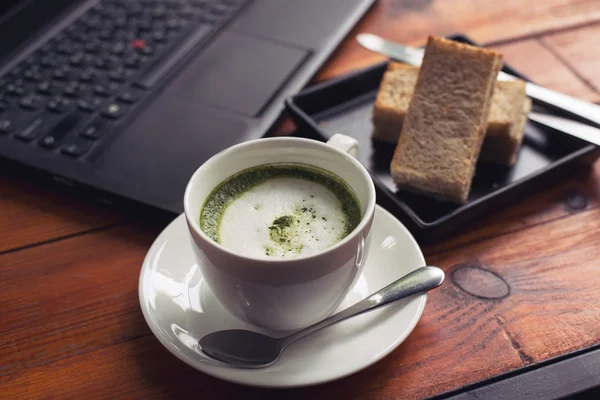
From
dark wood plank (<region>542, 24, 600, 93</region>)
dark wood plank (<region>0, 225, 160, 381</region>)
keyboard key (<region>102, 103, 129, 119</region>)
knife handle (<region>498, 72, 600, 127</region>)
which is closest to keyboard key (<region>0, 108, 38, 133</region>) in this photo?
keyboard key (<region>102, 103, 129, 119</region>)

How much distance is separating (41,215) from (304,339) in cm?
44

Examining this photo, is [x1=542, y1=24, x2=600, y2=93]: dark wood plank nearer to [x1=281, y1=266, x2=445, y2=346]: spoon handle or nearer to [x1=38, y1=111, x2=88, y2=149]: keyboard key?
[x1=281, y1=266, x2=445, y2=346]: spoon handle

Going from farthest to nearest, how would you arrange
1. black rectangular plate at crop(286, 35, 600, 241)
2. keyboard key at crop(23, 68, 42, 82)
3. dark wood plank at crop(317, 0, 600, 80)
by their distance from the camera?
dark wood plank at crop(317, 0, 600, 80), keyboard key at crop(23, 68, 42, 82), black rectangular plate at crop(286, 35, 600, 241)

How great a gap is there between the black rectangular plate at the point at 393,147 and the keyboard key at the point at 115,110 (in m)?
0.25

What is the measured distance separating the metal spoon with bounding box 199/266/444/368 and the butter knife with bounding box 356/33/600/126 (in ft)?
1.34

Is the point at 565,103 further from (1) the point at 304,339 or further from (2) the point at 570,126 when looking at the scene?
(1) the point at 304,339

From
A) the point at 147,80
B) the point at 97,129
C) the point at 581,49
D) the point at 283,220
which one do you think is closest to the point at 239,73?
the point at 147,80

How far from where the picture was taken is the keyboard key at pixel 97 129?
34.3 inches

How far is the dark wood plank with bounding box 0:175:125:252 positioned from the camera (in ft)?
2.65

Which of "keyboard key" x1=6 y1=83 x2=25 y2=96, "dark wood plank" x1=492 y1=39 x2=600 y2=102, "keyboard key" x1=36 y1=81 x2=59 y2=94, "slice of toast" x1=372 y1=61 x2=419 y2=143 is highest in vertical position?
"dark wood plank" x1=492 y1=39 x2=600 y2=102

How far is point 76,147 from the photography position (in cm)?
85

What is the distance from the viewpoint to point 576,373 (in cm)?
61

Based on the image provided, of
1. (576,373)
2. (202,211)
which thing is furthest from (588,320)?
(202,211)

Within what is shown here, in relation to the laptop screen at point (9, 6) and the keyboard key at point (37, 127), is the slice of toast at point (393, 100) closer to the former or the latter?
the keyboard key at point (37, 127)
